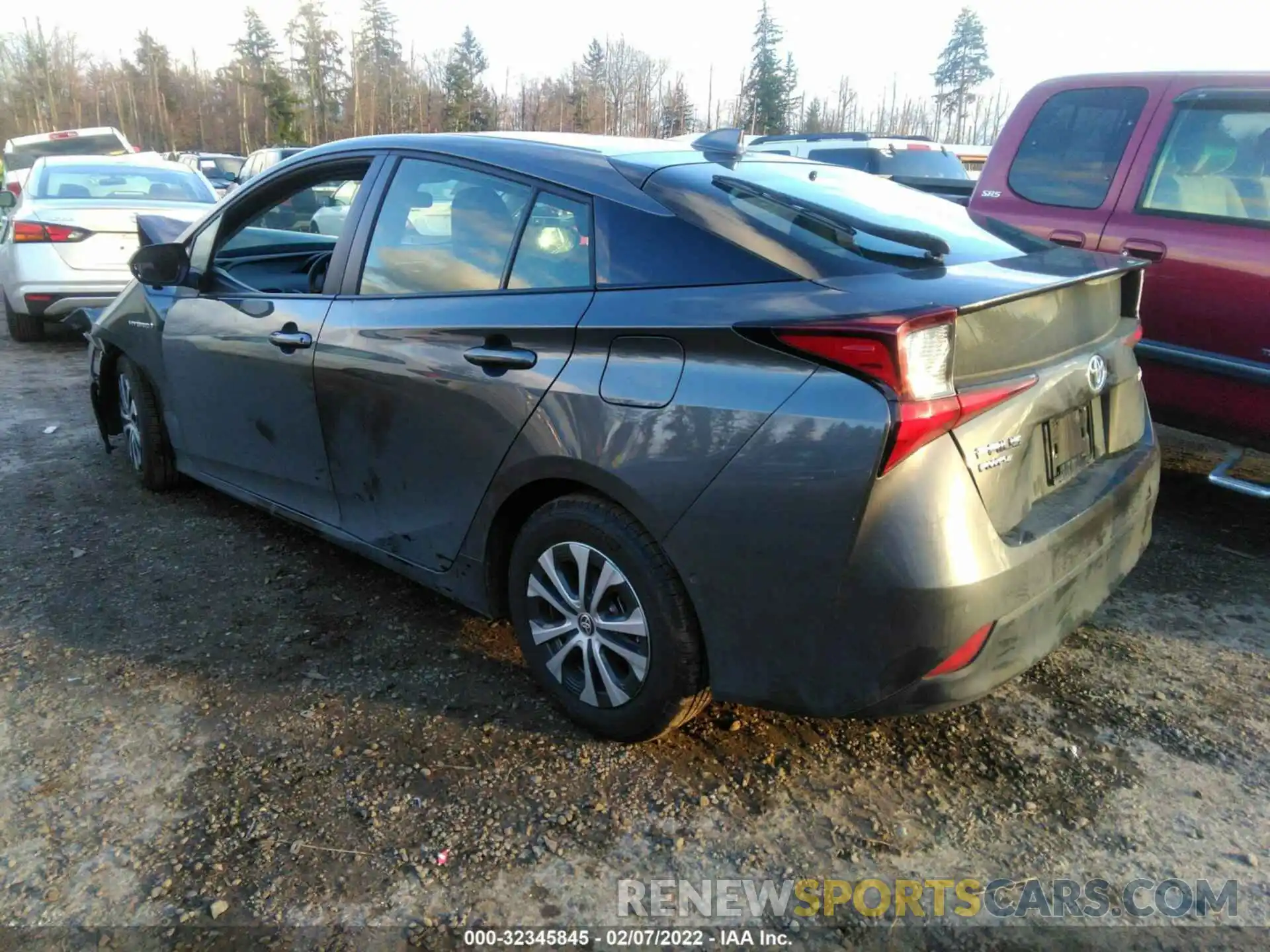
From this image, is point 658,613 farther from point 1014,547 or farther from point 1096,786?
point 1096,786

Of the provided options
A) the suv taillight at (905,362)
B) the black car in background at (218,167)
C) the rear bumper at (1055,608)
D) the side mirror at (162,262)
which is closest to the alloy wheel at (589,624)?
the rear bumper at (1055,608)

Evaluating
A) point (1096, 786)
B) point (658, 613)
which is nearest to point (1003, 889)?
point (1096, 786)

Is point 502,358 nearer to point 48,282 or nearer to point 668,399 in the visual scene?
point 668,399

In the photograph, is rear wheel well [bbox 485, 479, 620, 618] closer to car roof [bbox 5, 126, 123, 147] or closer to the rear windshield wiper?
the rear windshield wiper

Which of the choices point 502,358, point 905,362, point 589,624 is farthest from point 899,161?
point 905,362

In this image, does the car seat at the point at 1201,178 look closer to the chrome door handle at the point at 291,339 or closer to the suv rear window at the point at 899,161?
the chrome door handle at the point at 291,339

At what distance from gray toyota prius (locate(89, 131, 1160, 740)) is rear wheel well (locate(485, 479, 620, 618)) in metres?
0.01

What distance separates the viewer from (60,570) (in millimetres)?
3818

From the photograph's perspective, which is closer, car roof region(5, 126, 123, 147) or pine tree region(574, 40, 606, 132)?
car roof region(5, 126, 123, 147)

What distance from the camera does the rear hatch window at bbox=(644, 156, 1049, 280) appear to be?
232 centimetres

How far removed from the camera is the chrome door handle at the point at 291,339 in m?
3.29

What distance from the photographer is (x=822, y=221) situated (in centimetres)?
254

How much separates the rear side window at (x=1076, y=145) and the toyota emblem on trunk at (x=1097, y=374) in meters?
2.29

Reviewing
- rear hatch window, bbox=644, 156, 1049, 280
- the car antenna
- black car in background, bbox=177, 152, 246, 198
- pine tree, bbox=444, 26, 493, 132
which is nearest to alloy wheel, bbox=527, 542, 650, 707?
rear hatch window, bbox=644, 156, 1049, 280
